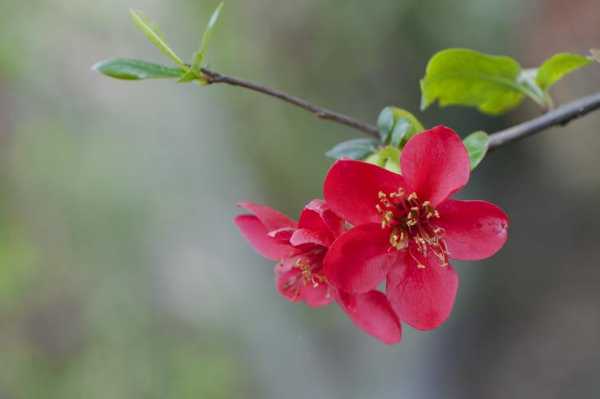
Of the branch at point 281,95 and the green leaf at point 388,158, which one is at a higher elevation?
the branch at point 281,95

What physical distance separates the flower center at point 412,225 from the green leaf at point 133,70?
24 cm

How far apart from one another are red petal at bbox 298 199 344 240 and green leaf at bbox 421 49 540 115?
22 cm

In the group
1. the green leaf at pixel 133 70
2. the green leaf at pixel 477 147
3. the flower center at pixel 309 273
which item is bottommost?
the flower center at pixel 309 273

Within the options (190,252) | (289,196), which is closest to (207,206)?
(190,252)

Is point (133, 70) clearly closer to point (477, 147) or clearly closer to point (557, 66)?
point (477, 147)

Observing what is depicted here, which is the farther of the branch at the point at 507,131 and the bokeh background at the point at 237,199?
the bokeh background at the point at 237,199

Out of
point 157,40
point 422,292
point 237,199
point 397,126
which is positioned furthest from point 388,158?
point 237,199

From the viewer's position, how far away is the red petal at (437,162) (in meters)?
0.53

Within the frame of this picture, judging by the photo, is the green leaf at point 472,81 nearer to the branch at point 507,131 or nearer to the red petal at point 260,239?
the branch at point 507,131

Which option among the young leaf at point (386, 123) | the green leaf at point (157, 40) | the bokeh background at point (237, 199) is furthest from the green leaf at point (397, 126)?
the bokeh background at point (237, 199)

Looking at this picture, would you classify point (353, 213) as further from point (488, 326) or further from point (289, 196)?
point (289, 196)

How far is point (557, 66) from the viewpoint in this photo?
74 centimetres

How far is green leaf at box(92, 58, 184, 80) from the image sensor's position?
1.96 ft

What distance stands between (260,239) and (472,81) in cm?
32
